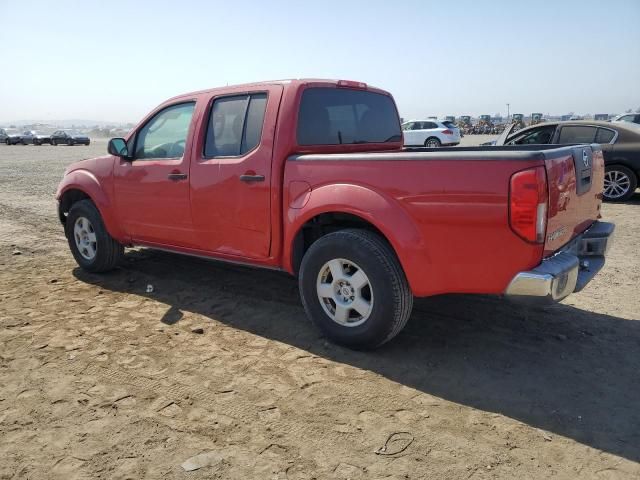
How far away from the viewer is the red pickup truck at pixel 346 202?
2973mm

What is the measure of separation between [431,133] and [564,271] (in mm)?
22035

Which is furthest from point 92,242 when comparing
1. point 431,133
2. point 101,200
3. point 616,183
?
point 431,133

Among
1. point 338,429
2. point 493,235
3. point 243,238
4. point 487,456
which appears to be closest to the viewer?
point 487,456

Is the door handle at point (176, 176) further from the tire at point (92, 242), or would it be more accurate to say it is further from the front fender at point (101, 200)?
the tire at point (92, 242)

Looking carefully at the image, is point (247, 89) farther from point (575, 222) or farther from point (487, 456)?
point (487, 456)

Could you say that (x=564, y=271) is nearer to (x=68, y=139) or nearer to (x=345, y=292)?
(x=345, y=292)

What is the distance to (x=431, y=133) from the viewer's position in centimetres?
2408

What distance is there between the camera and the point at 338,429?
277 centimetres

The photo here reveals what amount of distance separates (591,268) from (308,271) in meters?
1.98

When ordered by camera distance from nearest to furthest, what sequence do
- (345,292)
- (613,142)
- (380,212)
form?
(380,212) → (345,292) → (613,142)

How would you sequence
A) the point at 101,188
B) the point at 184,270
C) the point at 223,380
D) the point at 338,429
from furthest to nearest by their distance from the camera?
the point at 184,270 < the point at 101,188 < the point at 223,380 < the point at 338,429

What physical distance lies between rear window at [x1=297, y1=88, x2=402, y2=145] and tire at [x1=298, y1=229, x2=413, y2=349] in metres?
0.98

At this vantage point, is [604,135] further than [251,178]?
Yes

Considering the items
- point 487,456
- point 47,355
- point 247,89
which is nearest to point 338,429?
point 487,456
